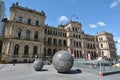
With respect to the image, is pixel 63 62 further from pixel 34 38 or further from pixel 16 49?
pixel 34 38

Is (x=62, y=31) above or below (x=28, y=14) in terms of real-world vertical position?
below

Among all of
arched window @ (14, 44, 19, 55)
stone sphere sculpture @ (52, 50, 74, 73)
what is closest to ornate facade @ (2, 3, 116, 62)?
arched window @ (14, 44, 19, 55)

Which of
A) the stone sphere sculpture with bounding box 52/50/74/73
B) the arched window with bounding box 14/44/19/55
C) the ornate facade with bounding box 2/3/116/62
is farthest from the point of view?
the arched window with bounding box 14/44/19/55

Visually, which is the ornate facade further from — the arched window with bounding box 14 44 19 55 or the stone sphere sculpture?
the stone sphere sculpture

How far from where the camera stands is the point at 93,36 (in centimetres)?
6606

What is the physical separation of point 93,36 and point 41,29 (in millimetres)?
39062

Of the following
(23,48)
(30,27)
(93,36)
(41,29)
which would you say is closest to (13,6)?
(30,27)

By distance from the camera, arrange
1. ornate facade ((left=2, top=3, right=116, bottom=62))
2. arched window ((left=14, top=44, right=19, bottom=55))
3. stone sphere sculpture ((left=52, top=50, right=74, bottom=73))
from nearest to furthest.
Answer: stone sphere sculpture ((left=52, top=50, right=74, bottom=73)) < ornate facade ((left=2, top=3, right=116, bottom=62)) < arched window ((left=14, top=44, right=19, bottom=55))

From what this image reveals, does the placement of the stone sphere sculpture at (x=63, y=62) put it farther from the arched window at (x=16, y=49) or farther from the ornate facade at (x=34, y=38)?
the arched window at (x=16, y=49)

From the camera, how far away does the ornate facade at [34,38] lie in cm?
3388

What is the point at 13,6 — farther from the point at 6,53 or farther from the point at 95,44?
the point at 95,44

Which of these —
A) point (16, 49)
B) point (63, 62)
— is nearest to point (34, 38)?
point (16, 49)

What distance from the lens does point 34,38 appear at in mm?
38531

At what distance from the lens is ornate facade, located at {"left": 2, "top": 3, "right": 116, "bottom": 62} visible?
33875 mm
